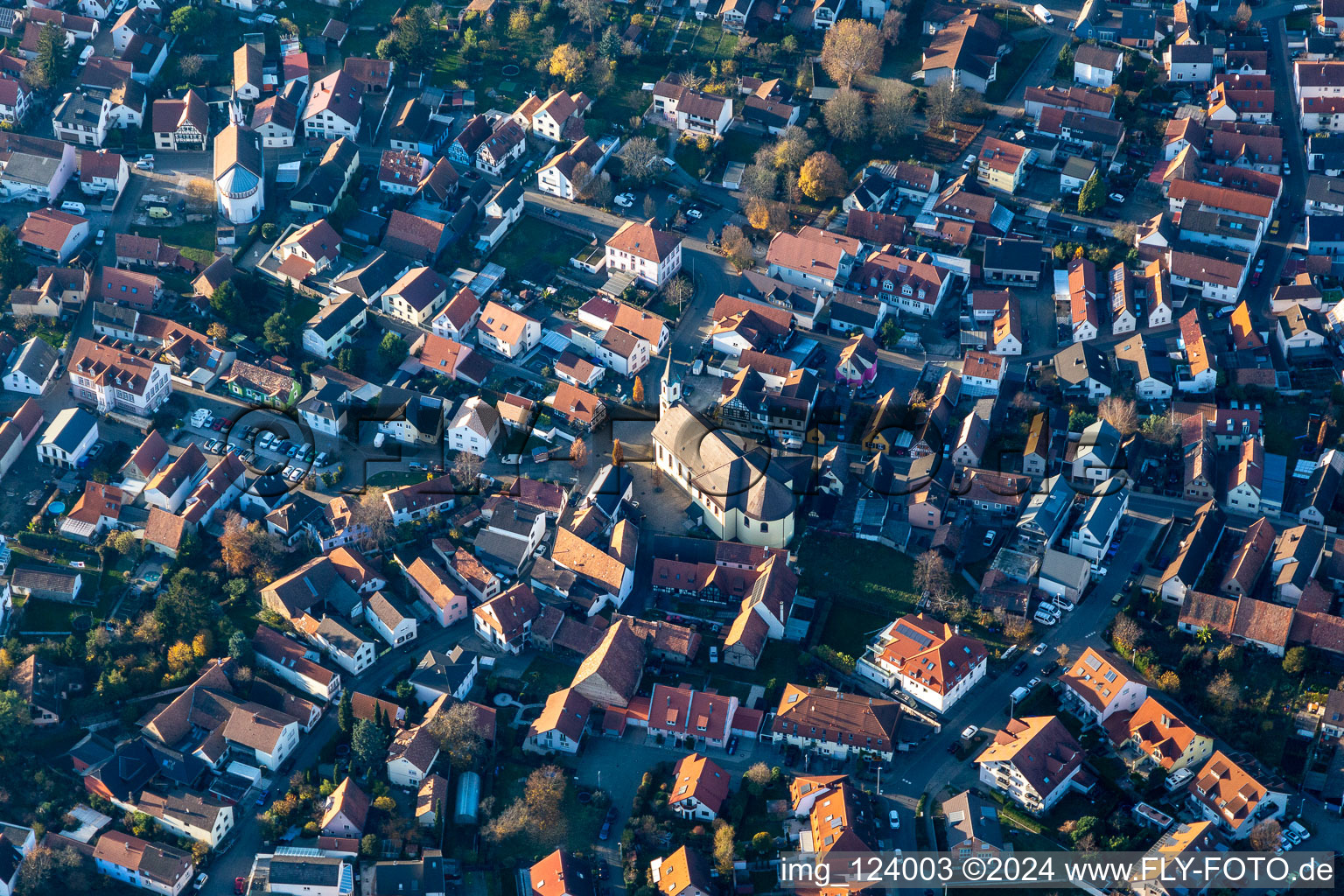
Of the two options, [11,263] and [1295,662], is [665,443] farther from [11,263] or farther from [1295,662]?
[11,263]

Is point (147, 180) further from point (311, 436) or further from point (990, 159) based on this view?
point (990, 159)

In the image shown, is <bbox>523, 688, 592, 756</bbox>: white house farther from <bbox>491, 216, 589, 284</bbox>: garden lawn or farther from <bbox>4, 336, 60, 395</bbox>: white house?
<bbox>4, 336, 60, 395</bbox>: white house

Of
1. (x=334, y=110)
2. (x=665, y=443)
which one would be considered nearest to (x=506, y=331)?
(x=665, y=443)

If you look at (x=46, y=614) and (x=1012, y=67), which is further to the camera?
(x=1012, y=67)

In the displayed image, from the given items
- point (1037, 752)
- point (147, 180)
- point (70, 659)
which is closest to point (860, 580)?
point (1037, 752)

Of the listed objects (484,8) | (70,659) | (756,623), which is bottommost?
(70,659)

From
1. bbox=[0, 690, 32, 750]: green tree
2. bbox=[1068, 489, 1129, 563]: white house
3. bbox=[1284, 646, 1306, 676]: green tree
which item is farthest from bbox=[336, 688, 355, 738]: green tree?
bbox=[1284, 646, 1306, 676]: green tree
